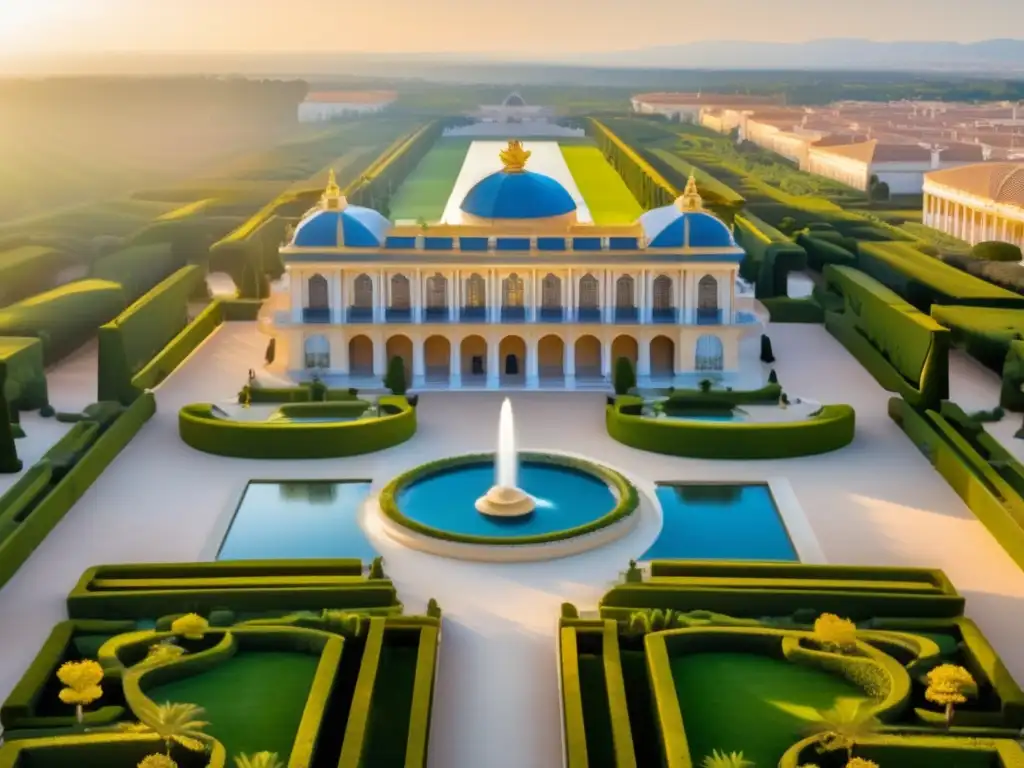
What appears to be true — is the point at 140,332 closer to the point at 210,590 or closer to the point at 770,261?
the point at 210,590

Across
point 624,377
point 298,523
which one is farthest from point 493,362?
point 298,523

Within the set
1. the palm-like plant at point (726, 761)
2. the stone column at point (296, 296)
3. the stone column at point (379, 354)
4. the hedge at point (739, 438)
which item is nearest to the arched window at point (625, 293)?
the hedge at point (739, 438)

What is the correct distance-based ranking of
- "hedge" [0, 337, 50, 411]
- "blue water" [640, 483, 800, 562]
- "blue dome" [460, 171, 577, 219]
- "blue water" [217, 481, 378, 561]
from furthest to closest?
"blue dome" [460, 171, 577, 219], "hedge" [0, 337, 50, 411], "blue water" [217, 481, 378, 561], "blue water" [640, 483, 800, 562]

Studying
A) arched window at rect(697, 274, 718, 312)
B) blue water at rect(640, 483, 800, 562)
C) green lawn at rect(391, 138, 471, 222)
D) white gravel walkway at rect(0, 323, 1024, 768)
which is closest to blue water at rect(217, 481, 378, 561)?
white gravel walkway at rect(0, 323, 1024, 768)

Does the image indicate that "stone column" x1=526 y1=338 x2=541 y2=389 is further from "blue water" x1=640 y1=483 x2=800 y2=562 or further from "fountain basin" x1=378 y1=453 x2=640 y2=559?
"blue water" x1=640 y1=483 x2=800 y2=562

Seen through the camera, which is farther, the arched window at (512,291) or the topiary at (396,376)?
the arched window at (512,291)

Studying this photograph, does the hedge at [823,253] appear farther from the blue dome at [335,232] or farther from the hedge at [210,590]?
the hedge at [210,590]

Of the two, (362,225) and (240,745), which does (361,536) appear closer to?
(240,745)
